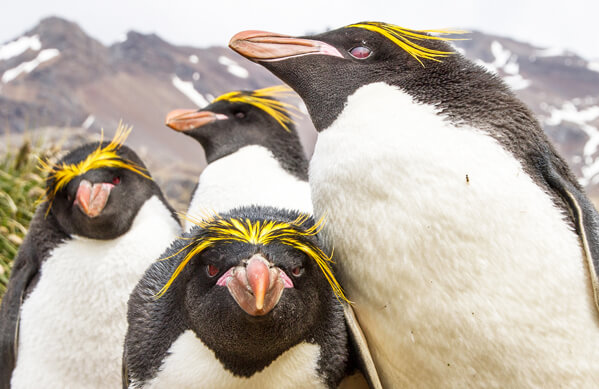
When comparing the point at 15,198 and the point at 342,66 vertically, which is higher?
the point at 342,66

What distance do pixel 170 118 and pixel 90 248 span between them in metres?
0.93

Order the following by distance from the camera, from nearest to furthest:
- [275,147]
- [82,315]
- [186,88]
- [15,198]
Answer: [82,315] < [275,147] < [15,198] < [186,88]

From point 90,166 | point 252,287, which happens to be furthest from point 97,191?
point 252,287

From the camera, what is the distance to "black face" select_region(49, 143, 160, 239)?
2.51 meters

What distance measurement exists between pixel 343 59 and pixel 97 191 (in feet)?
4.92

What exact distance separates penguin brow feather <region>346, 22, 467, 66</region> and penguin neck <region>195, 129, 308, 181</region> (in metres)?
1.23

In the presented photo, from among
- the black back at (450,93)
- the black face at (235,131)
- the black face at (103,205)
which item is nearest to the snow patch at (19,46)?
the black face at (235,131)

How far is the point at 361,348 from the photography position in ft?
4.95

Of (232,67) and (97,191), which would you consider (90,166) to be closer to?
(97,191)

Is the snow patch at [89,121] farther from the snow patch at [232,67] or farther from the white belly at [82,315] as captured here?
the white belly at [82,315]

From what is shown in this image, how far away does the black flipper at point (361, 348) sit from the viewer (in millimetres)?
1497

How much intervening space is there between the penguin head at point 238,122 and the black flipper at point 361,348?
1575mm

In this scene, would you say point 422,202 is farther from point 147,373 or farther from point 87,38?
point 87,38

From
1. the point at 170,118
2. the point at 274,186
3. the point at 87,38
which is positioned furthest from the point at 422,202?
the point at 87,38
